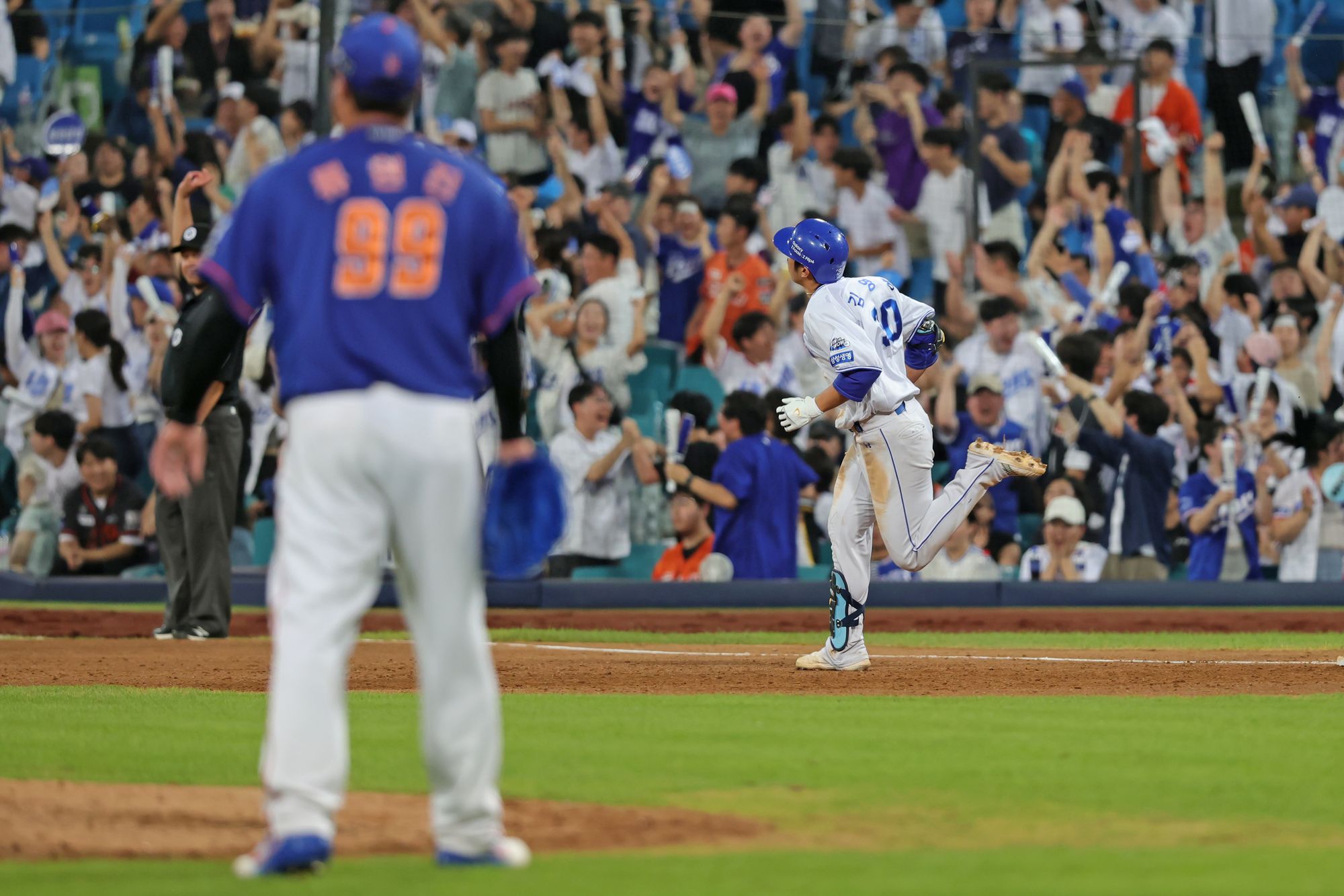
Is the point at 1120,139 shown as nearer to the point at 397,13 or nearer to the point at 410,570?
the point at 397,13

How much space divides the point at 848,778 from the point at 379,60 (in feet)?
9.87

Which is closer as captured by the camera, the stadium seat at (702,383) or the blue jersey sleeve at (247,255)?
the blue jersey sleeve at (247,255)

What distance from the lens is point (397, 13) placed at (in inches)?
766

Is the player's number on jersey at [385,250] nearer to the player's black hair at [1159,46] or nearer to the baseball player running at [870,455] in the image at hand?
the baseball player running at [870,455]

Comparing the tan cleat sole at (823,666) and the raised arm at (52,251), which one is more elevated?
the raised arm at (52,251)

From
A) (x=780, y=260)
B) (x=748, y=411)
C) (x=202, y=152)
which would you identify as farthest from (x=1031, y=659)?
(x=202, y=152)

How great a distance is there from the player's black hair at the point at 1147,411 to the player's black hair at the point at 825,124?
4.31m

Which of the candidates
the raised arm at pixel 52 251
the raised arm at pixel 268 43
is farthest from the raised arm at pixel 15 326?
the raised arm at pixel 268 43

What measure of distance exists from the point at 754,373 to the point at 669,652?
212 inches

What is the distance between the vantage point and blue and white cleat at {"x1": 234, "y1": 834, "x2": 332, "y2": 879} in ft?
15.6

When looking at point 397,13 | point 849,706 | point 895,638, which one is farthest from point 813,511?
point 849,706

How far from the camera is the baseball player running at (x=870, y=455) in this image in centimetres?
1114

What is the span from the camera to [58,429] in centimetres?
1816

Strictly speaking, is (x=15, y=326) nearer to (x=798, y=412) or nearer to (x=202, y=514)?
(x=202, y=514)
